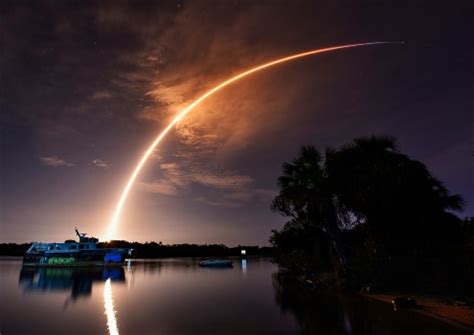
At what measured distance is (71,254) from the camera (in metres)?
84.5

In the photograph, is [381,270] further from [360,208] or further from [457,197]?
[457,197]

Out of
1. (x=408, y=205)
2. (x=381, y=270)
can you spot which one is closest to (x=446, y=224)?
(x=408, y=205)

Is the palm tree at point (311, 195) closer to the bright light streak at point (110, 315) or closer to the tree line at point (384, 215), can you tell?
the tree line at point (384, 215)

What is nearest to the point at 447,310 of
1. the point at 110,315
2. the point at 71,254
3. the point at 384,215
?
the point at 384,215

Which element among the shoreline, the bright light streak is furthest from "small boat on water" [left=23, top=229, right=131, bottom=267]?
Result: the shoreline

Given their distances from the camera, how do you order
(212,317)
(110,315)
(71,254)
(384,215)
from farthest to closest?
1. (71,254)
2. (384,215)
3. (110,315)
4. (212,317)

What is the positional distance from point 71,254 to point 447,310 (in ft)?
285

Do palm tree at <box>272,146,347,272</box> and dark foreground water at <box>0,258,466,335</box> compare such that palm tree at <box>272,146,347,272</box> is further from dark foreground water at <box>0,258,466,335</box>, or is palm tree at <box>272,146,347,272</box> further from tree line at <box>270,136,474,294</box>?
dark foreground water at <box>0,258,466,335</box>

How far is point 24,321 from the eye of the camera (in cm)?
2047

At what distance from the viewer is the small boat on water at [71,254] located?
277ft

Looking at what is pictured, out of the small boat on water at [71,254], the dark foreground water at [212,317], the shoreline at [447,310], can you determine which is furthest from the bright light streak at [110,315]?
the small boat on water at [71,254]

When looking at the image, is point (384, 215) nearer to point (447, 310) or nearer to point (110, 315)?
point (447, 310)

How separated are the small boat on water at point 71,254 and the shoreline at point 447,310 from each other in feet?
264

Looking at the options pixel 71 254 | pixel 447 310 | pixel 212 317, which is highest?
pixel 71 254
